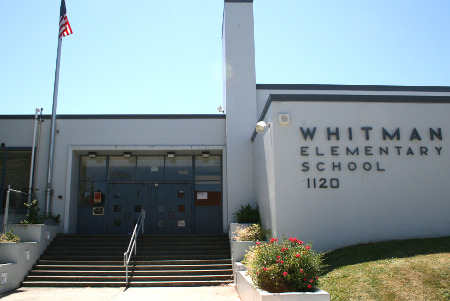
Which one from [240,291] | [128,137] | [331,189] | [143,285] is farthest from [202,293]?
[128,137]

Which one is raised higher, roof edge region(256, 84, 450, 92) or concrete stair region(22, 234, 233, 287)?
roof edge region(256, 84, 450, 92)

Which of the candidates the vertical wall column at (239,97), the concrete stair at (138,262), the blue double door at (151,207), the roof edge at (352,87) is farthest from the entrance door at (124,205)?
the roof edge at (352,87)

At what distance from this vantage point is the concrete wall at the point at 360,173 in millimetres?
10695

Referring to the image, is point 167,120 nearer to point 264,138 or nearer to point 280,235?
point 264,138

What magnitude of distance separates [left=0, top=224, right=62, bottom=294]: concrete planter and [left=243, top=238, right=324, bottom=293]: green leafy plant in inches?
288

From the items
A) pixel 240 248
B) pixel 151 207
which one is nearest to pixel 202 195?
pixel 151 207

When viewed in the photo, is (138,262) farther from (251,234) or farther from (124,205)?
(124,205)

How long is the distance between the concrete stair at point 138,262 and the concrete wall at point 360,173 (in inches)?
110

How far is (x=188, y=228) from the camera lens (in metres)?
16.6

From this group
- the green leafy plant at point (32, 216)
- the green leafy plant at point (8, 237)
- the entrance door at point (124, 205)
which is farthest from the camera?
the entrance door at point (124, 205)

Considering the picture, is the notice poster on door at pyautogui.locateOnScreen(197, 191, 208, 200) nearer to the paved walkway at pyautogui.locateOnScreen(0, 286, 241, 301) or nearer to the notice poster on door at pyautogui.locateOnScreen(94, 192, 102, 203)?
the notice poster on door at pyautogui.locateOnScreen(94, 192, 102, 203)

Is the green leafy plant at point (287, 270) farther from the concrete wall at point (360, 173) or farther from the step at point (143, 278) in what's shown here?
the step at point (143, 278)

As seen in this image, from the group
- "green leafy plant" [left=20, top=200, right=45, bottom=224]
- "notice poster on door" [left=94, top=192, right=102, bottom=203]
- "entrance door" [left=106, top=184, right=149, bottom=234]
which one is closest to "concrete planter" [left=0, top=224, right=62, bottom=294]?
"green leafy plant" [left=20, top=200, right=45, bottom=224]

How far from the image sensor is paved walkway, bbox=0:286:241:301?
382 inches
